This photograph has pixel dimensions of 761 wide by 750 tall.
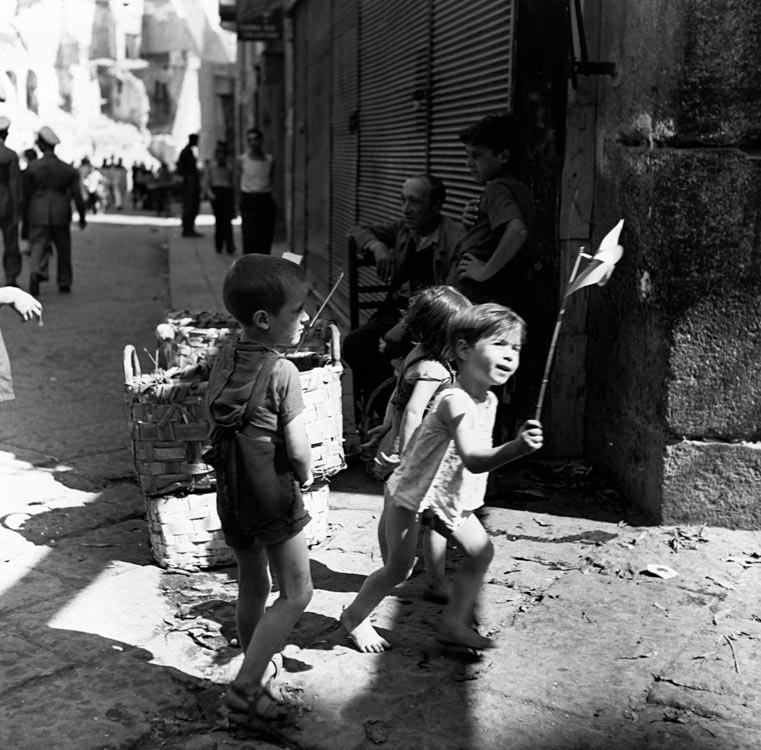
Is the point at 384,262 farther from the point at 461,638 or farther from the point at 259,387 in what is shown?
the point at 259,387

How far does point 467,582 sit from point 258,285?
3.86 ft

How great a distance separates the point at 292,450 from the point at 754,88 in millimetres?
2516

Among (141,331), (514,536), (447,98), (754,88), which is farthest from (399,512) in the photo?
(141,331)

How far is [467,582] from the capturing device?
3.62 meters

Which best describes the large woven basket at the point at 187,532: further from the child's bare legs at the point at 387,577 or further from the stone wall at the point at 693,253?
the stone wall at the point at 693,253

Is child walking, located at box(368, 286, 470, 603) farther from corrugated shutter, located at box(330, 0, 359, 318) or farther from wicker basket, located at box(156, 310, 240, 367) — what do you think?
corrugated shutter, located at box(330, 0, 359, 318)

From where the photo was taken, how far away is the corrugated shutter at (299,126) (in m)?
15.3

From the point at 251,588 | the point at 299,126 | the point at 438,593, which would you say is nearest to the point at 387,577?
the point at 251,588

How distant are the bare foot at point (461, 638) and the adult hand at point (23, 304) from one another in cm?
196

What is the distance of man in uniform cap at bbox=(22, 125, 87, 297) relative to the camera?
13289 millimetres

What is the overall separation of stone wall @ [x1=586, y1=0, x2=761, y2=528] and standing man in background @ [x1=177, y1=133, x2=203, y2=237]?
55.1 feet

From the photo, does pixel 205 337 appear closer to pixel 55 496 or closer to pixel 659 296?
Answer: pixel 55 496

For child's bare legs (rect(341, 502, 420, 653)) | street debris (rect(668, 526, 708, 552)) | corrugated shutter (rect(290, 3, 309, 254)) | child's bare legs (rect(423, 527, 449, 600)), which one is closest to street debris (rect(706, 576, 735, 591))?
street debris (rect(668, 526, 708, 552))

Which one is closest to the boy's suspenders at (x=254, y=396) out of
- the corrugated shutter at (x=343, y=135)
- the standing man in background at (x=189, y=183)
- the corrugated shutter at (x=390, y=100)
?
the corrugated shutter at (x=390, y=100)
